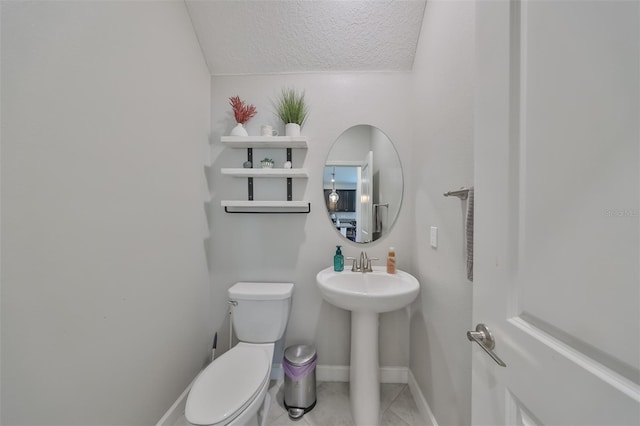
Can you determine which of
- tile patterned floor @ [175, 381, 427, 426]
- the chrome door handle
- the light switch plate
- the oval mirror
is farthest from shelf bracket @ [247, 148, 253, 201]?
the chrome door handle

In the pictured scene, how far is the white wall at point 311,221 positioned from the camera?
1583 millimetres

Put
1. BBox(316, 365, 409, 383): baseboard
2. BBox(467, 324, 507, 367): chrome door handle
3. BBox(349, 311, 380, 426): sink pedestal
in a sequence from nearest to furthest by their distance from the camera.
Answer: BBox(467, 324, 507, 367): chrome door handle → BBox(349, 311, 380, 426): sink pedestal → BBox(316, 365, 409, 383): baseboard

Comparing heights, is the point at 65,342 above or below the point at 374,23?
below

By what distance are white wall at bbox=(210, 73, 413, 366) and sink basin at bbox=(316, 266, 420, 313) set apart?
0.64 ft

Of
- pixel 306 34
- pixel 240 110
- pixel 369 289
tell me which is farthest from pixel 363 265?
pixel 306 34

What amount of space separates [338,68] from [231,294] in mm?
1653

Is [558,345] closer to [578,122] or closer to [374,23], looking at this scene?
[578,122]

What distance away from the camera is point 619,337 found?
0.32 m

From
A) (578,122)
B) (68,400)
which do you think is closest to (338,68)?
(578,122)

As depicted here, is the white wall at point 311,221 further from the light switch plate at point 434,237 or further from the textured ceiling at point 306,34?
the light switch plate at point 434,237

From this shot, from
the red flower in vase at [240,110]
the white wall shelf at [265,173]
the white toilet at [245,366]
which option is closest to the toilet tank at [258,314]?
the white toilet at [245,366]

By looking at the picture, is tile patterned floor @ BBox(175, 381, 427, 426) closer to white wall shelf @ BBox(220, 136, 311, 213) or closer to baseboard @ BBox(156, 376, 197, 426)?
baseboard @ BBox(156, 376, 197, 426)

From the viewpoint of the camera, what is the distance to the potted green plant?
1.50 m

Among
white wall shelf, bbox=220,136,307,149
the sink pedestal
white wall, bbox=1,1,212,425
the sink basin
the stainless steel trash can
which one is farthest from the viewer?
white wall shelf, bbox=220,136,307,149
